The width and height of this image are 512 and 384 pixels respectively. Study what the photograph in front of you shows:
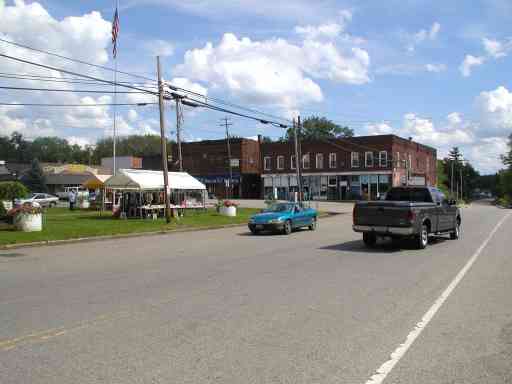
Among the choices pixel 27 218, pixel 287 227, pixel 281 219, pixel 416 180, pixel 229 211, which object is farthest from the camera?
pixel 416 180

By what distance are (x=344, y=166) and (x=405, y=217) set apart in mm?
55389

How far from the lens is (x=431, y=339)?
604cm

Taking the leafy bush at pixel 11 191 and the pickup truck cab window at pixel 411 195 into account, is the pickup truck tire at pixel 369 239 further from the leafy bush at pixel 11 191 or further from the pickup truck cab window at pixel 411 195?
the leafy bush at pixel 11 191

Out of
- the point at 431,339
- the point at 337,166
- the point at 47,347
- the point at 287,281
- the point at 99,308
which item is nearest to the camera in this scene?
the point at 47,347

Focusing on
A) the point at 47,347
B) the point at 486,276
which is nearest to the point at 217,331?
the point at 47,347

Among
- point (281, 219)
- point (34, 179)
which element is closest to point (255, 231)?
point (281, 219)

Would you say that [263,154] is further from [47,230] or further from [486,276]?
[486,276]

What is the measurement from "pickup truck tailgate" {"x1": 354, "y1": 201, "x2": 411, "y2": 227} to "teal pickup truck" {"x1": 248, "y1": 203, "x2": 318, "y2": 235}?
6.23 m

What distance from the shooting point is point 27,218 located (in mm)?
20156

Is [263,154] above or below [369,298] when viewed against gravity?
above

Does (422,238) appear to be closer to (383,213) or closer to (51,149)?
(383,213)

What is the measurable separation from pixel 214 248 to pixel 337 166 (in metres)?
55.7

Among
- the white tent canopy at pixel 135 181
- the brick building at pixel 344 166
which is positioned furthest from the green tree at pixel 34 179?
the white tent canopy at pixel 135 181

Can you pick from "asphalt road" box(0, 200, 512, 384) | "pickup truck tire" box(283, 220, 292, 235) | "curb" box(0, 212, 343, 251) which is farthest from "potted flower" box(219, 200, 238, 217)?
"asphalt road" box(0, 200, 512, 384)
